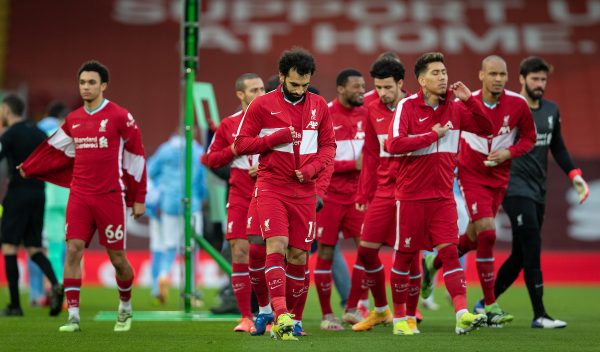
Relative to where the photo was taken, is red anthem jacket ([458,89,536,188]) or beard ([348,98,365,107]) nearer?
red anthem jacket ([458,89,536,188])

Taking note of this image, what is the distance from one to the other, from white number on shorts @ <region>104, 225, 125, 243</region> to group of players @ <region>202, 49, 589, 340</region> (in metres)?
1.09

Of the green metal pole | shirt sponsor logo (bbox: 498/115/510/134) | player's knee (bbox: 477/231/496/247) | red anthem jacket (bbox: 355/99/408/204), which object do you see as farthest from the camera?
the green metal pole

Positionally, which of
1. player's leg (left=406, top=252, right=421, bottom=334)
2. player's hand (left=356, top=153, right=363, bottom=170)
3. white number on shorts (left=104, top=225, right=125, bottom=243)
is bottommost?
player's leg (left=406, top=252, right=421, bottom=334)

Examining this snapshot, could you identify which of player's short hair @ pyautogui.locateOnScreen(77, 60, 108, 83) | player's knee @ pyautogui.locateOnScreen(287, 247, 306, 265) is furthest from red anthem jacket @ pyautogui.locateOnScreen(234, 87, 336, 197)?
player's short hair @ pyautogui.locateOnScreen(77, 60, 108, 83)

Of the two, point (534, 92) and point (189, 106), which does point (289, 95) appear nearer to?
point (189, 106)

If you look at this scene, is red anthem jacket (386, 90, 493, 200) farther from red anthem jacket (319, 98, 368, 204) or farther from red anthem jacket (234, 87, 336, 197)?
red anthem jacket (319, 98, 368, 204)

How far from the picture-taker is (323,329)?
1046 cm

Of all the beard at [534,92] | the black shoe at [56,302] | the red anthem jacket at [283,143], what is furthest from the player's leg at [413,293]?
the black shoe at [56,302]

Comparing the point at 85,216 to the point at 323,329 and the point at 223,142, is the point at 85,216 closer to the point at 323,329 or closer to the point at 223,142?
the point at 223,142

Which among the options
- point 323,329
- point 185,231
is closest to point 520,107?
point 323,329

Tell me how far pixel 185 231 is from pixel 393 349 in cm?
424

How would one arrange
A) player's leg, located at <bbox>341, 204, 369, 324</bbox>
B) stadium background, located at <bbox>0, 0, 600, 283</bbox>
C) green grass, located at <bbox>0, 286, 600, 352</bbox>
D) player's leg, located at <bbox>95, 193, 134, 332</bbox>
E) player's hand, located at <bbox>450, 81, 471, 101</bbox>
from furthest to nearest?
stadium background, located at <bbox>0, 0, 600, 283</bbox> → player's leg, located at <bbox>341, 204, 369, 324</bbox> → player's leg, located at <bbox>95, 193, 134, 332</bbox> → player's hand, located at <bbox>450, 81, 471, 101</bbox> → green grass, located at <bbox>0, 286, 600, 352</bbox>

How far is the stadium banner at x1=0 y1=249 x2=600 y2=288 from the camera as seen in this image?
19.1 metres

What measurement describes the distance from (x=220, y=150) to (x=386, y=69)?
1.85 meters
